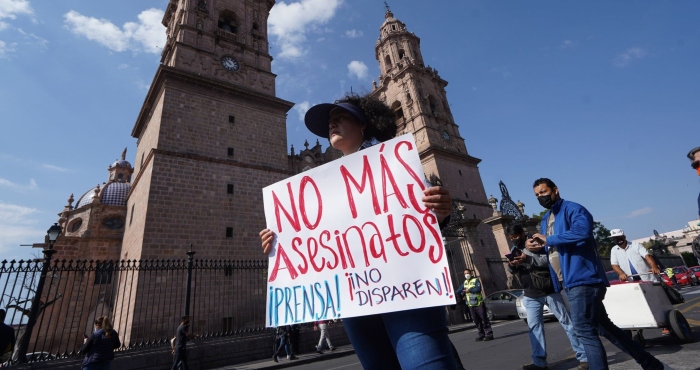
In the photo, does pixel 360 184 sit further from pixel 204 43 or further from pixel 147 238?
pixel 204 43

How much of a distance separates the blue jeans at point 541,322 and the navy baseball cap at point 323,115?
3.63 meters

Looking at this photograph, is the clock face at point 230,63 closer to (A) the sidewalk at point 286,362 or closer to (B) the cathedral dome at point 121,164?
(A) the sidewalk at point 286,362

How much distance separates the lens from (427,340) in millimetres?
1403

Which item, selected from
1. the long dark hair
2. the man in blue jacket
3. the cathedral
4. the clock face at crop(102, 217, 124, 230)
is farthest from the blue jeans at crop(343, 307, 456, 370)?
the clock face at crop(102, 217, 124, 230)

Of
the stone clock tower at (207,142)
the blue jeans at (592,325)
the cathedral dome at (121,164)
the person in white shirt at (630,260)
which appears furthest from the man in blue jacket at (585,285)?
the cathedral dome at (121,164)

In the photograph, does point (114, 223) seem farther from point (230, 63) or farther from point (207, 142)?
point (230, 63)

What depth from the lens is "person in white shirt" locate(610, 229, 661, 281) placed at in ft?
17.7

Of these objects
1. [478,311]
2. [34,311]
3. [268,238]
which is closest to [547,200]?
[268,238]

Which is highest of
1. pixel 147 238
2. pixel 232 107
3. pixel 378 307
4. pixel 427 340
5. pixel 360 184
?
pixel 232 107

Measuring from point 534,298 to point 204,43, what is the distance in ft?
62.6

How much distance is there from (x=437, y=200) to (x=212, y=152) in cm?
1561

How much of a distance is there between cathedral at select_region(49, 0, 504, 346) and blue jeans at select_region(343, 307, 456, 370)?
28.0 ft

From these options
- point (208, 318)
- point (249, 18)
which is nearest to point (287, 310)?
point (208, 318)

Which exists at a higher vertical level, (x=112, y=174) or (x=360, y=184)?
(x=112, y=174)
